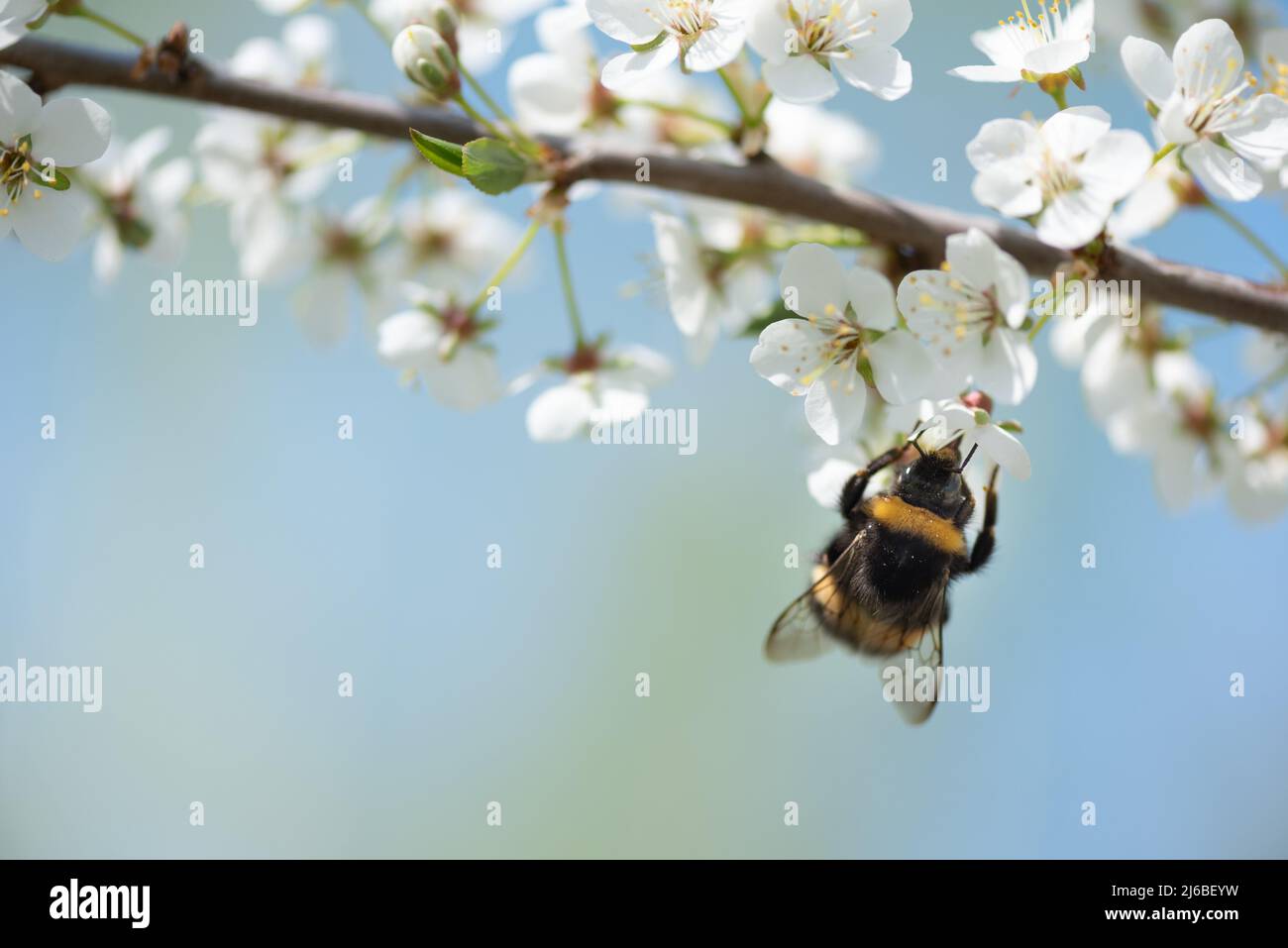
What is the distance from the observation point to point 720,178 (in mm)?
2031

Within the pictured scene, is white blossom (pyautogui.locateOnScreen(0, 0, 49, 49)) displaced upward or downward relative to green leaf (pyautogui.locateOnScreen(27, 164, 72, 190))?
upward

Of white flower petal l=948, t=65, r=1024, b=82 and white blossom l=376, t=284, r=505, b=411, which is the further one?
white blossom l=376, t=284, r=505, b=411

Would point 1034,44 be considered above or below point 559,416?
above

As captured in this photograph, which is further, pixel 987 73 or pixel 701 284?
pixel 701 284

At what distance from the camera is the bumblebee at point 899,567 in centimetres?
201

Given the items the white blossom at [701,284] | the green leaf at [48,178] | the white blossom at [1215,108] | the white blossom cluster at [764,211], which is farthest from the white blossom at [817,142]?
the green leaf at [48,178]

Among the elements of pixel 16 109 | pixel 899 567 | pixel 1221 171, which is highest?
pixel 16 109

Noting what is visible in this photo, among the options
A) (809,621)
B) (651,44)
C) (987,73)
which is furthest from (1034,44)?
(809,621)

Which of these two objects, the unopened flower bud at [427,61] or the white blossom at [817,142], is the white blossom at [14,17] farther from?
the white blossom at [817,142]

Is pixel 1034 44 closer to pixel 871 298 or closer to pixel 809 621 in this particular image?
pixel 871 298

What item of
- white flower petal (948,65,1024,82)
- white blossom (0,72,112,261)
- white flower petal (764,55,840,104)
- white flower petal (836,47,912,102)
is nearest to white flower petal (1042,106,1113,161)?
white flower petal (948,65,1024,82)

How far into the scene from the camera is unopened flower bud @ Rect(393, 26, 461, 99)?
6.24ft

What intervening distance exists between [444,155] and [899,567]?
1058mm
